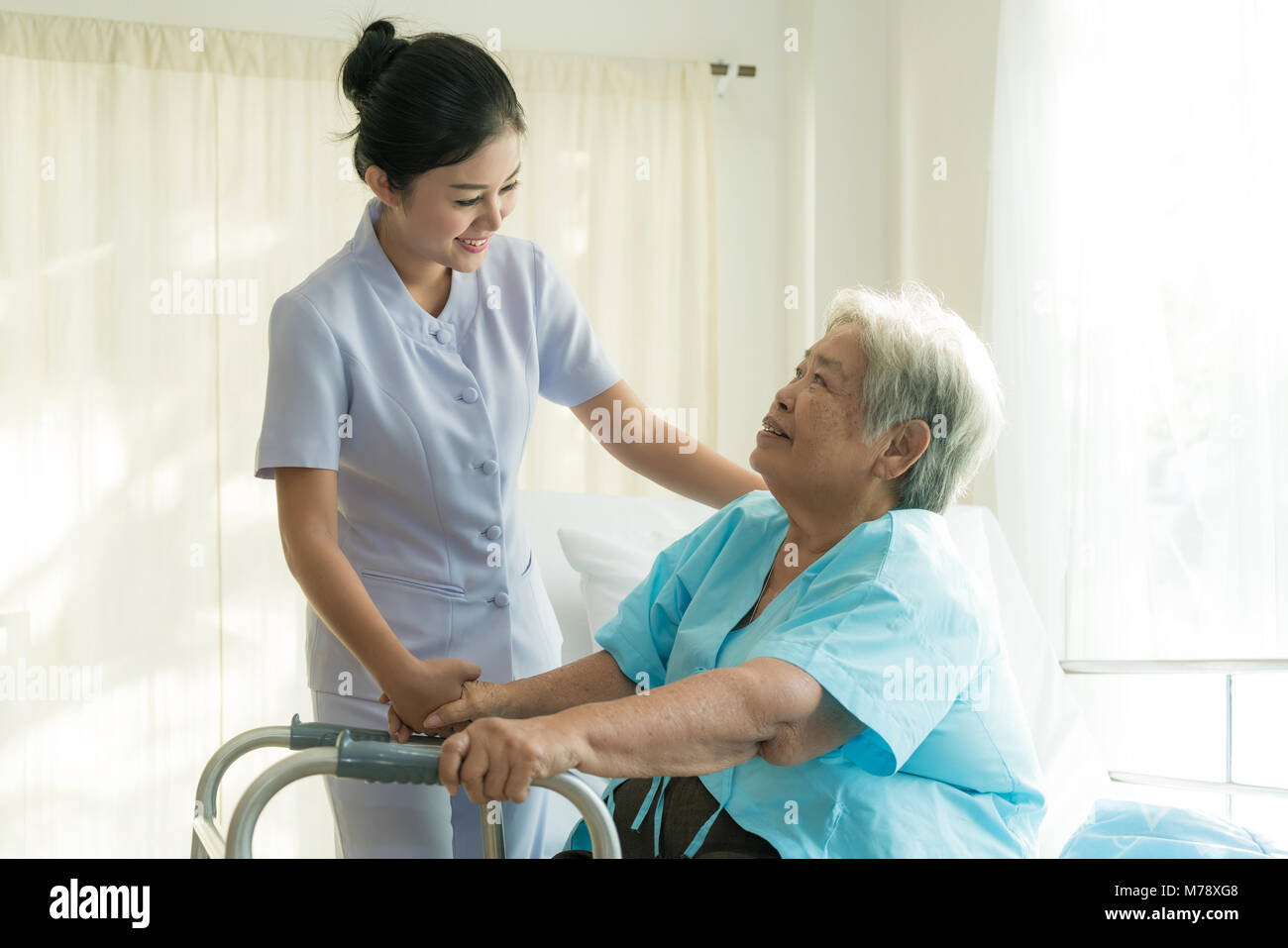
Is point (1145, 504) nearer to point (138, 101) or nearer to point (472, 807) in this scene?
point (472, 807)

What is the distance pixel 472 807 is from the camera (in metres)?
1.44

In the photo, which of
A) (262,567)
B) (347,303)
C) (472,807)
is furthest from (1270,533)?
(262,567)

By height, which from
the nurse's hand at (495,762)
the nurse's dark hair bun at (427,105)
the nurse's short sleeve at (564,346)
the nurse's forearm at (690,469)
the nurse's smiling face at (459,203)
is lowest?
the nurse's hand at (495,762)

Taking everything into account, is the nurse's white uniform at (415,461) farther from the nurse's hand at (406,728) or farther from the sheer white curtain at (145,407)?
the sheer white curtain at (145,407)

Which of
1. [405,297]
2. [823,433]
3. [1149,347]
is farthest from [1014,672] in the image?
[405,297]

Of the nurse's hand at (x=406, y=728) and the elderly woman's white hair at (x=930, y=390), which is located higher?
the elderly woman's white hair at (x=930, y=390)

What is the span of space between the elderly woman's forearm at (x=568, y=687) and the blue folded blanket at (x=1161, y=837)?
0.60m

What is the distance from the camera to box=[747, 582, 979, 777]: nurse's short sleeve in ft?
3.56

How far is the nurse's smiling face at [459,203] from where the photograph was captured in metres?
1.31

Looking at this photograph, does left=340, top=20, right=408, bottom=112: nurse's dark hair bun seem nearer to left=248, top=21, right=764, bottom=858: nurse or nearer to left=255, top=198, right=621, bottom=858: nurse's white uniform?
left=248, top=21, right=764, bottom=858: nurse

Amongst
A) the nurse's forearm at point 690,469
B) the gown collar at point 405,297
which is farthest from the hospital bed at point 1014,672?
the gown collar at point 405,297

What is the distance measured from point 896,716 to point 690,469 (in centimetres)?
60

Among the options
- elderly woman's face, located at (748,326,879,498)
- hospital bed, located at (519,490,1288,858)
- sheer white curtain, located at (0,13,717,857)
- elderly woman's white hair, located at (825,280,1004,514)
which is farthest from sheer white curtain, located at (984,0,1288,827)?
sheer white curtain, located at (0,13,717,857)

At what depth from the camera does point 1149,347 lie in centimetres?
234
